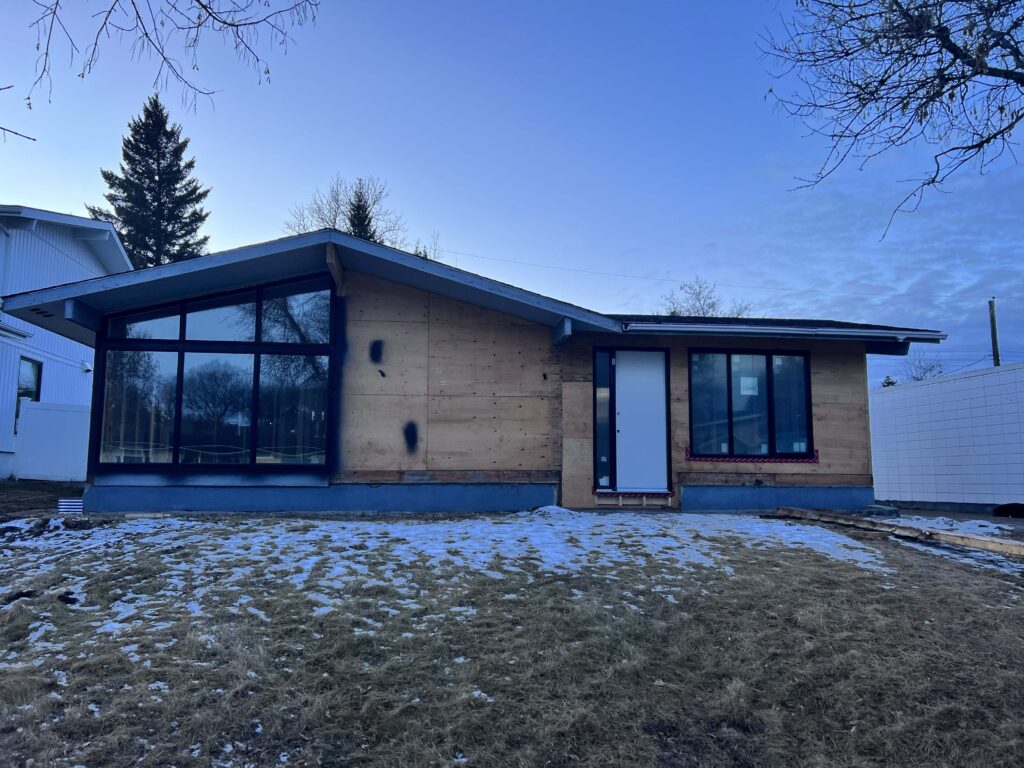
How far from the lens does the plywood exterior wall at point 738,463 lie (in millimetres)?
9406

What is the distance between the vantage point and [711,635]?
163 inches

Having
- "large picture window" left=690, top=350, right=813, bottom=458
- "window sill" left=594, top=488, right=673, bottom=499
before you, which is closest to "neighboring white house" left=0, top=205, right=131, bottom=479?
"window sill" left=594, top=488, right=673, bottom=499

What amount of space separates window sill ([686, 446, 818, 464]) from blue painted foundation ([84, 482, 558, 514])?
89.1 inches

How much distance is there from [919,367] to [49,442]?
1961 inches

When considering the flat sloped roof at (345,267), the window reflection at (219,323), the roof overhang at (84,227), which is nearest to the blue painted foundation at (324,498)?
the window reflection at (219,323)

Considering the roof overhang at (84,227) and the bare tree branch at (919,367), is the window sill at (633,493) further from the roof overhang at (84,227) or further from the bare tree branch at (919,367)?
the bare tree branch at (919,367)

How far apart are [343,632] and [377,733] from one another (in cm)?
109

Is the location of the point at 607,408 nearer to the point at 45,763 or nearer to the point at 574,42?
the point at 574,42

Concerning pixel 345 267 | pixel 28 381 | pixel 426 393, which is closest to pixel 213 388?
pixel 345 267

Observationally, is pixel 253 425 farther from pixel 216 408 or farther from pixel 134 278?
pixel 134 278

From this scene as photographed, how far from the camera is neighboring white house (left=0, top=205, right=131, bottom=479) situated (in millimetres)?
14047

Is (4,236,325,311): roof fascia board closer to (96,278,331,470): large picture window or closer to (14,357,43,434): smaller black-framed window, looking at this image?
(96,278,331,470): large picture window

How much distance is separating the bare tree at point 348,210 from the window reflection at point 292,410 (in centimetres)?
2056

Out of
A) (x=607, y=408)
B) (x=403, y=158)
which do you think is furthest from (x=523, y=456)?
(x=403, y=158)
